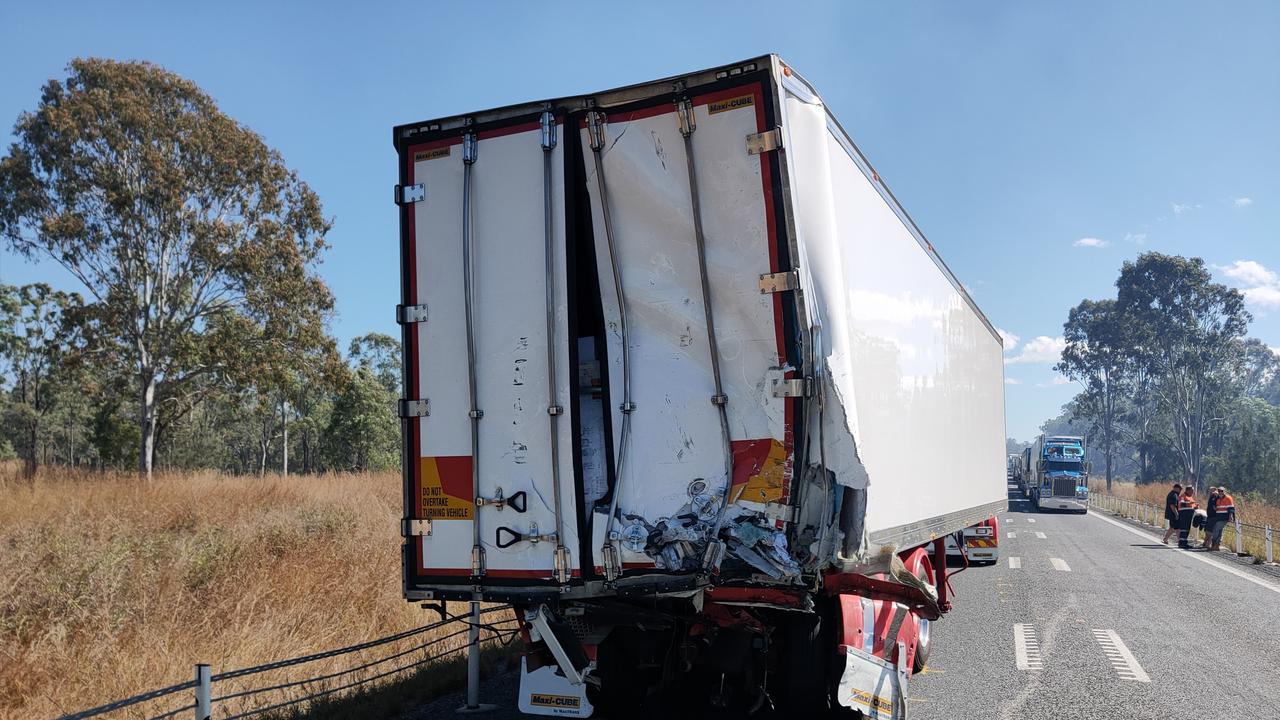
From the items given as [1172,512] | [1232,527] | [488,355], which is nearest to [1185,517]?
[1172,512]

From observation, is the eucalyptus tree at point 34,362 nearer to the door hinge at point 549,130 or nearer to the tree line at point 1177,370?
the door hinge at point 549,130

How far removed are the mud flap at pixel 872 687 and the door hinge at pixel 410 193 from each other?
148 inches

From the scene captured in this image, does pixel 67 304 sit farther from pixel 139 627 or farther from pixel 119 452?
pixel 139 627

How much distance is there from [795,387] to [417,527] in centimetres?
249

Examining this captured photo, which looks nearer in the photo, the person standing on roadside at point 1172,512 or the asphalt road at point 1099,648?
the asphalt road at point 1099,648

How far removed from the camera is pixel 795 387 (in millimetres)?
4258

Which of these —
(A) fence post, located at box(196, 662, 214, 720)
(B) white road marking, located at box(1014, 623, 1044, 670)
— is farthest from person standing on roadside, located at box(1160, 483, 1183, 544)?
(A) fence post, located at box(196, 662, 214, 720)

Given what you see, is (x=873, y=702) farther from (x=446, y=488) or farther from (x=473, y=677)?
(x=473, y=677)

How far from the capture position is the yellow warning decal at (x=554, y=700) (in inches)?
209

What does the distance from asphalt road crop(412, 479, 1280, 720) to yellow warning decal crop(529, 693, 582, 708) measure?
1058mm

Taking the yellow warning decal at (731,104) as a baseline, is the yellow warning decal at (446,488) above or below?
below

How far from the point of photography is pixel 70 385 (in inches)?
1692

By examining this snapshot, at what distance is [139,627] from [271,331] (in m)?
19.4

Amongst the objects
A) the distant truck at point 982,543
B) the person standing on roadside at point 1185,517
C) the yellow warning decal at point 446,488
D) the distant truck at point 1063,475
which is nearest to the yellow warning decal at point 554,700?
the yellow warning decal at point 446,488
